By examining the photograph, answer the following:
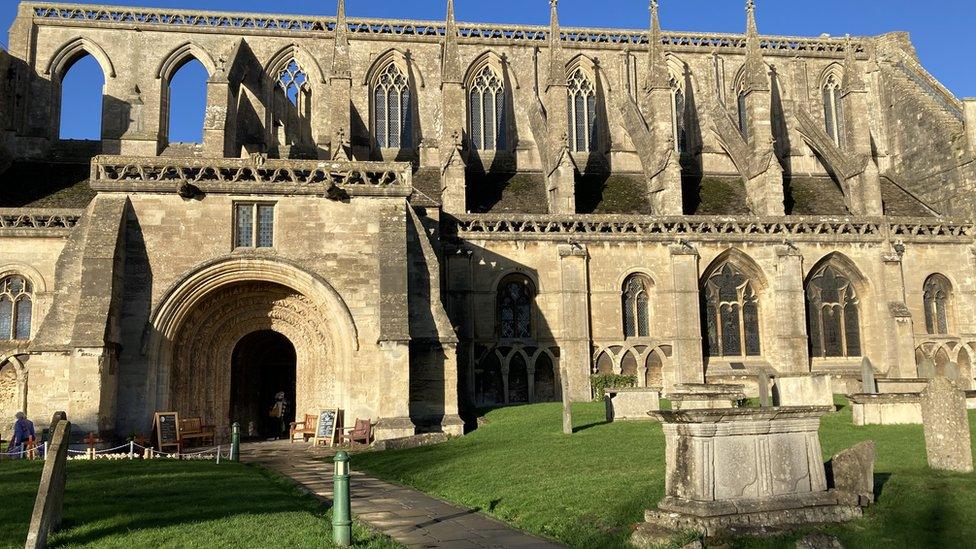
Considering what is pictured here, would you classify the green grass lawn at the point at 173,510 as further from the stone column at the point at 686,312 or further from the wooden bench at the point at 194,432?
the stone column at the point at 686,312

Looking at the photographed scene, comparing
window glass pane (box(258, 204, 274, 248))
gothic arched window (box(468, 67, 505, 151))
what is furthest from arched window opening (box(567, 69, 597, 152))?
window glass pane (box(258, 204, 274, 248))

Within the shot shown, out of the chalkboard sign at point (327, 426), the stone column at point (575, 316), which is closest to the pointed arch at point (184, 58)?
the stone column at point (575, 316)

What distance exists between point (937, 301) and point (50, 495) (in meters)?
31.6

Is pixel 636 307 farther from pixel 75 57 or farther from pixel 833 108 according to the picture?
pixel 75 57

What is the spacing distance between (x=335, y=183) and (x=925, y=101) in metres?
26.9

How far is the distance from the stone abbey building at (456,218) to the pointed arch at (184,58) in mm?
93

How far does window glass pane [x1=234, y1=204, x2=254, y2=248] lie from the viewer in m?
21.8

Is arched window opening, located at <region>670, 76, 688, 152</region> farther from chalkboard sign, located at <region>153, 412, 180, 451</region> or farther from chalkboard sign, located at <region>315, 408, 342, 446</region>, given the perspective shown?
chalkboard sign, located at <region>153, 412, 180, 451</region>

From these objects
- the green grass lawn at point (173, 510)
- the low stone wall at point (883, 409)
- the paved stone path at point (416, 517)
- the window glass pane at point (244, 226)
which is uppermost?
the window glass pane at point (244, 226)

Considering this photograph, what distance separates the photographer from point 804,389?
20328 millimetres

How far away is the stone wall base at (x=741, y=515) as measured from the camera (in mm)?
8453

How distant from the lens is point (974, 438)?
14664 mm

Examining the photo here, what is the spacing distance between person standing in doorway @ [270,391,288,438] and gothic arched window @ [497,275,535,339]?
775 centimetres

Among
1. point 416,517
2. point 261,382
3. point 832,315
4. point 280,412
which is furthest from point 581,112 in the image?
point 416,517
